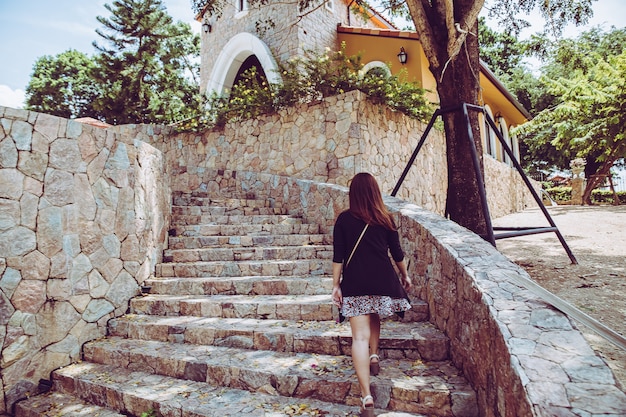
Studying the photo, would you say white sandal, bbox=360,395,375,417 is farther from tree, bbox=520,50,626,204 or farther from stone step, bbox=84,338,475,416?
tree, bbox=520,50,626,204

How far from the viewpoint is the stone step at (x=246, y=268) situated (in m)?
4.70

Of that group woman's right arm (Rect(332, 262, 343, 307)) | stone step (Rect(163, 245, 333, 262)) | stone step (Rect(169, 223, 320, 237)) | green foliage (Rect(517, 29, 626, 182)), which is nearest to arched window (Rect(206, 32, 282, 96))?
stone step (Rect(169, 223, 320, 237))

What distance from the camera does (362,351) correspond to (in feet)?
7.83

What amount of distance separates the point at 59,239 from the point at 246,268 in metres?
2.04

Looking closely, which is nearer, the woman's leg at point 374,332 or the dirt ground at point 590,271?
the woman's leg at point 374,332

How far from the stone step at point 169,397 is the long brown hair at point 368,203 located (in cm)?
127

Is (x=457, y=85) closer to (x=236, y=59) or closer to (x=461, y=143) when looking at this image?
(x=461, y=143)

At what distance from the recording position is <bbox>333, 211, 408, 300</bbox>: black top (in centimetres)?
252

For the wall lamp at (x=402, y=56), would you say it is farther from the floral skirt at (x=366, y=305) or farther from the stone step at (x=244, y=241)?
the floral skirt at (x=366, y=305)

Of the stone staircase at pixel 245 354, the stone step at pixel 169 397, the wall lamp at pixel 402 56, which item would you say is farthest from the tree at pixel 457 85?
the wall lamp at pixel 402 56

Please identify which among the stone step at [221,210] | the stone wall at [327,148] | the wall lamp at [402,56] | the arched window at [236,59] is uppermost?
the arched window at [236,59]

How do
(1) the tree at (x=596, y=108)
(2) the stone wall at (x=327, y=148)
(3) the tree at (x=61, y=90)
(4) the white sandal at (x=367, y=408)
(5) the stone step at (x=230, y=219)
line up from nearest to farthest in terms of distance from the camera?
(4) the white sandal at (x=367, y=408), (5) the stone step at (x=230, y=219), (2) the stone wall at (x=327, y=148), (1) the tree at (x=596, y=108), (3) the tree at (x=61, y=90)

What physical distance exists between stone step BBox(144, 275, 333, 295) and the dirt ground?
242 cm

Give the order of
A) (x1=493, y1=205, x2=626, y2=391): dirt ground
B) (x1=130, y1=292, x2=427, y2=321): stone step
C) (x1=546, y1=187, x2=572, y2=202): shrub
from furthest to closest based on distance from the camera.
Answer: (x1=546, y1=187, x2=572, y2=202): shrub < (x1=130, y1=292, x2=427, y2=321): stone step < (x1=493, y1=205, x2=626, y2=391): dirt ground
